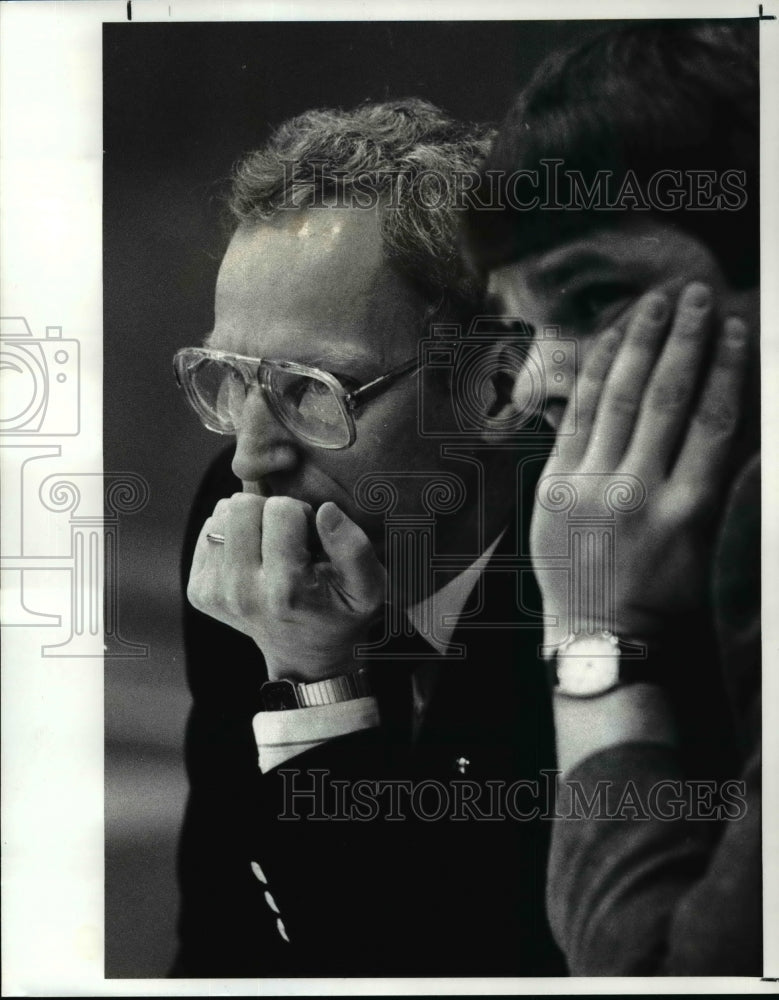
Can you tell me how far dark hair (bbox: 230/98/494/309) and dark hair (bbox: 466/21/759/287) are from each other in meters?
0.05

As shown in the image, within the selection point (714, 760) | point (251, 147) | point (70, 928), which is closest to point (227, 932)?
point (70, 928)

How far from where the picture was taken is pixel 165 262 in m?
1.74

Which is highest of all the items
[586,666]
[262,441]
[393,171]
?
[393,171]

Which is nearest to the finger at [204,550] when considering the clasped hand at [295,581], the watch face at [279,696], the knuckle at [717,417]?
the clasped hand at [295,581]

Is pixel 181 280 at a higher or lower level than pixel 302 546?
higher

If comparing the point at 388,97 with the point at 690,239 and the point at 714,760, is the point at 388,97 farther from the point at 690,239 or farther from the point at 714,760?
the point at 714,760

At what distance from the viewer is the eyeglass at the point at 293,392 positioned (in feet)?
5.57

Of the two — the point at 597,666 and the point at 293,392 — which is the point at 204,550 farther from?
the point at 597,666

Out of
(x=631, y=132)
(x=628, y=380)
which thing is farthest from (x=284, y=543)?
(x=631, y=132)

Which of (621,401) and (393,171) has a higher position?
(393,171)

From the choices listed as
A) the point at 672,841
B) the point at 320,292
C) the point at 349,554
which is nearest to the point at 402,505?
the point at 349,554

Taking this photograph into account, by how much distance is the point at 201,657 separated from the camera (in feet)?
5.74

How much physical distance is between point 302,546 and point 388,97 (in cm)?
75

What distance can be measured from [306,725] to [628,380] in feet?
2.54
